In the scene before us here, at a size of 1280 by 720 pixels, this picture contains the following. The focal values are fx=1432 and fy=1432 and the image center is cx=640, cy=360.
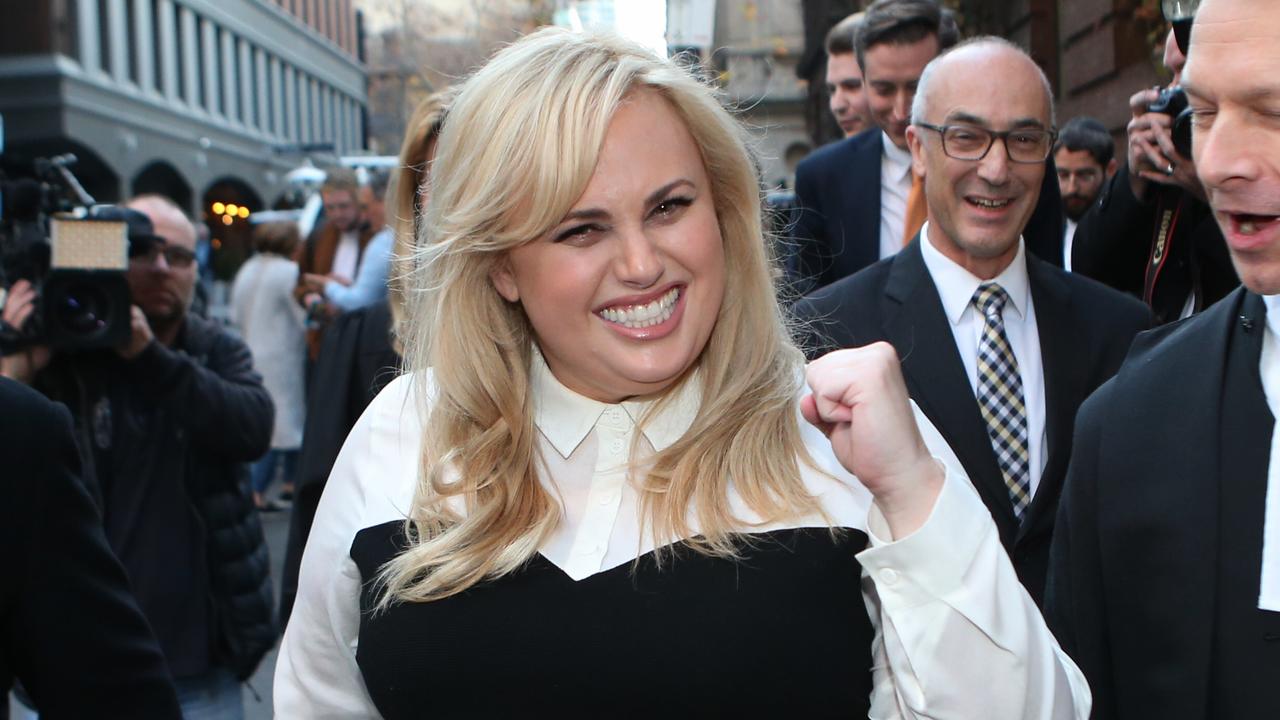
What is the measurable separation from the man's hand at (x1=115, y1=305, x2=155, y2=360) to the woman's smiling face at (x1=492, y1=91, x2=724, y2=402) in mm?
2186

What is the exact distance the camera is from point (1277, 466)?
6.79 ft

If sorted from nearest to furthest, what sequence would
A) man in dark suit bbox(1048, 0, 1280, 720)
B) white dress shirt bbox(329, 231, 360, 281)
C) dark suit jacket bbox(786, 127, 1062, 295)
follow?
man in dark suit bbox(1048, 0, 1280, 720), dark suit jacket bbox(786, 127, 1062, 295), white dress shirt bbox(329, 231, 360, 281)

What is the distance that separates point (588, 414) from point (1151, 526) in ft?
2.97

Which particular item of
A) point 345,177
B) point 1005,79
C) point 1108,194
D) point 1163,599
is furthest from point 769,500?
point 345,177

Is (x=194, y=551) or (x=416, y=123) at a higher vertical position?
(x=416, y=123)

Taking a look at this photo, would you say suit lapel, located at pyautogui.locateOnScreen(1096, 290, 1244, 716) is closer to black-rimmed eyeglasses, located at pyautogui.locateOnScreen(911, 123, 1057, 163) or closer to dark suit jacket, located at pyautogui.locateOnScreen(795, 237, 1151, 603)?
dark suit jacket, located at pyautogui.locateOnScreen(795, 237, 1151, 603)

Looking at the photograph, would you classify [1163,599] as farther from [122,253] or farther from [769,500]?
[122,253]

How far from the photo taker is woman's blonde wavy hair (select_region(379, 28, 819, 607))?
220cm

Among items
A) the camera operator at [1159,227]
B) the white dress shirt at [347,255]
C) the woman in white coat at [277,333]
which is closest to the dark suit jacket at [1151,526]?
the camera operator at [1159,227]

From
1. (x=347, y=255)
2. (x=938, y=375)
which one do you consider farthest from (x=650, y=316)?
(x=347, y=255)

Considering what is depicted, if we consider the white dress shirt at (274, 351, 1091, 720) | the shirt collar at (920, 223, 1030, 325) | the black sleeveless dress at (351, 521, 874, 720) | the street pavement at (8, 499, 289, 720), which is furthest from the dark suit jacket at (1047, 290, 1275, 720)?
the street pavement at (8, 499, 289, 720)

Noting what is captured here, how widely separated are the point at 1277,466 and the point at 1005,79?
177cm

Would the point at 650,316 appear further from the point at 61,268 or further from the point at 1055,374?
the point at 61,268

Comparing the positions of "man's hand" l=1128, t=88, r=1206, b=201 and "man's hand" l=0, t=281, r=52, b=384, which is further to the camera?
"man's hand" l=0, t=281, r=52, b=384
